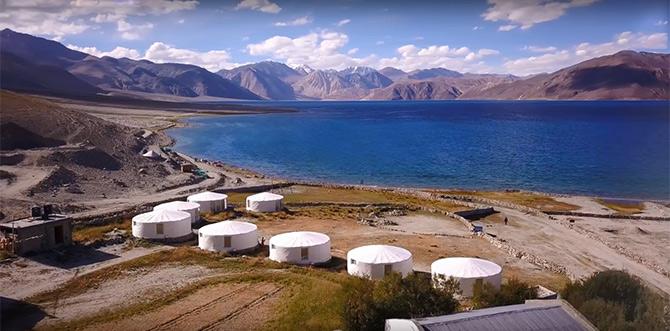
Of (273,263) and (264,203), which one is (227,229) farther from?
(264,203)

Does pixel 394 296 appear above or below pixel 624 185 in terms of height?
above

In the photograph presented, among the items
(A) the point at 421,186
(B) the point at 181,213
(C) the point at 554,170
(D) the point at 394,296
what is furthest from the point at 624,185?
(D) the point at 394,296

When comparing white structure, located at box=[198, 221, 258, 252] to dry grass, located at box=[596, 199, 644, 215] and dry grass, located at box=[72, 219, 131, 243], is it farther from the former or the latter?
dry grass, located at box=[596, 199, 644, 215]

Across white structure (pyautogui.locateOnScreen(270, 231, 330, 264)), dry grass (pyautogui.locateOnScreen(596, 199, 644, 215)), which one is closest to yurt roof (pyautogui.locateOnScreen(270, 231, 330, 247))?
white structure (pyautogui.locateOnScreen(270, 231, 330, 264))

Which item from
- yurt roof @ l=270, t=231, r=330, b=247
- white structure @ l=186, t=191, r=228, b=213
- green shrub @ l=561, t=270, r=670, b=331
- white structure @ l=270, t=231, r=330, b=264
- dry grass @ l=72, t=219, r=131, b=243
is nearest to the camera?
green shrub @ l=561, t=270, r=670, b=331

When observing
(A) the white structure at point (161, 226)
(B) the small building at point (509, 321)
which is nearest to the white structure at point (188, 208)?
(A) the white structure at point (161, 226)

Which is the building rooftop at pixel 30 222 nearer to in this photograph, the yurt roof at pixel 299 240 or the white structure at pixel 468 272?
the yurt roof at pixel 299 240

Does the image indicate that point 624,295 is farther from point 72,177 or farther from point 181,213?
point 72,177
